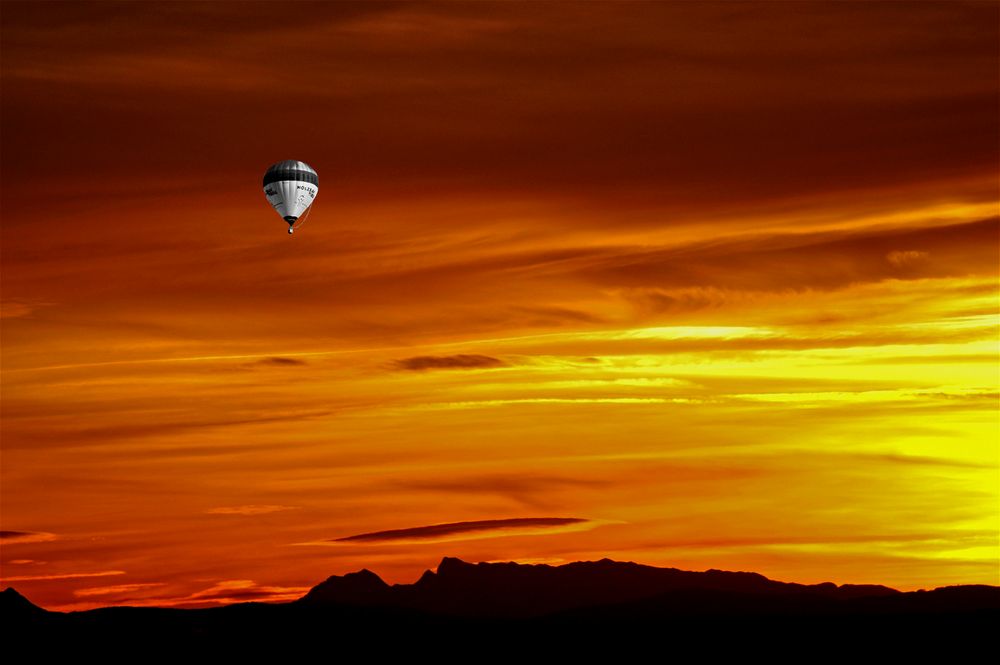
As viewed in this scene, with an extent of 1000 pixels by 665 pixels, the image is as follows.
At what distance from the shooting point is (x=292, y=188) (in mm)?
160375

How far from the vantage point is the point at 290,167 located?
16125cm

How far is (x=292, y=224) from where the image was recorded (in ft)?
527

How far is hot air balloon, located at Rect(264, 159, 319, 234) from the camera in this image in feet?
527

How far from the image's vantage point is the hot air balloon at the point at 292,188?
160625 mm

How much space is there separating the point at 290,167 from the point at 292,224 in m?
6.27
